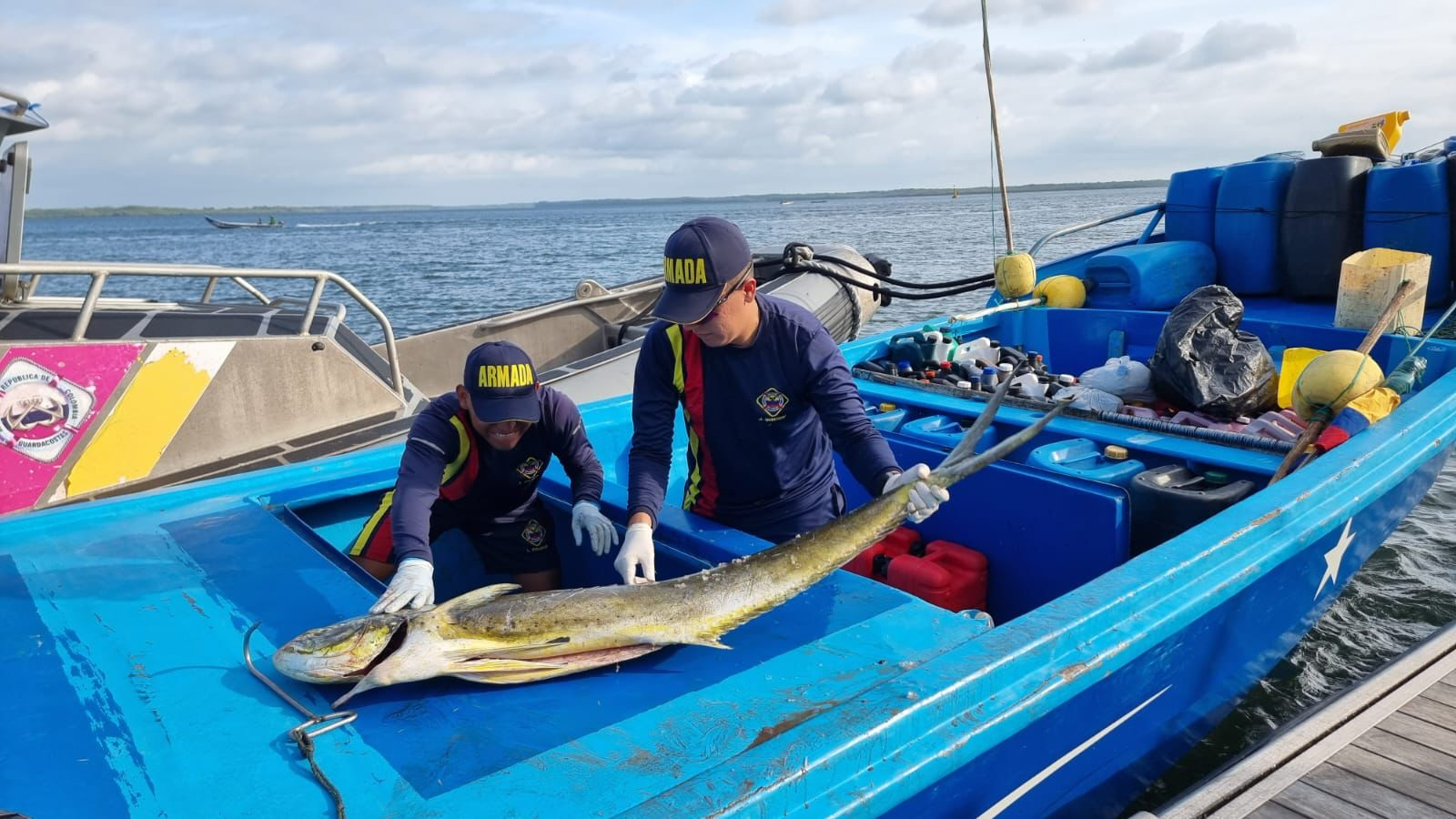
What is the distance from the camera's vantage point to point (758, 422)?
332cm

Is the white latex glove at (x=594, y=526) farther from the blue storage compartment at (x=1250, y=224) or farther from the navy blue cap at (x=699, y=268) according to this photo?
the blue storage compartment at (x=1250, y=224)

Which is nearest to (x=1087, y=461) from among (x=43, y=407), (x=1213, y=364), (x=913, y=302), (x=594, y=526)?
(x=1213, y=364)

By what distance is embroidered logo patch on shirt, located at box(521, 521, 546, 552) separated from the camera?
3826 mm

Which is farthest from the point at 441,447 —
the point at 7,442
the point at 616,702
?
the point at 7,442

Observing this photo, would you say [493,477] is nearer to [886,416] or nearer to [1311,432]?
[886,416]

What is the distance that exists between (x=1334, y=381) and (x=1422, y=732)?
4.78 ft

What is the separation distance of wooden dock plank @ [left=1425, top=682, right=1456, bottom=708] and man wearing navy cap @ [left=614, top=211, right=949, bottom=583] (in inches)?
96.4

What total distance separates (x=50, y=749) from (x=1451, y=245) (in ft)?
26.4

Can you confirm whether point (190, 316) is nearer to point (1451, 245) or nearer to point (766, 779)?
point (766, 779)

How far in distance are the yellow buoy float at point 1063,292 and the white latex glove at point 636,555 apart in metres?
4.94

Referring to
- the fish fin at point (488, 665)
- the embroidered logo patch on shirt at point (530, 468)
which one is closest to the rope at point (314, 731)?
Result: the fish fin at point (488, 665)

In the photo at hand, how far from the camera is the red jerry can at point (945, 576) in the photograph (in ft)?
12.8

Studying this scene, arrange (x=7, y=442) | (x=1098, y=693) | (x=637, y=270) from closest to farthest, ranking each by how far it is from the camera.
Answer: (x=1098, y=693)
(x=7, y=442)
(x=637, y=270)

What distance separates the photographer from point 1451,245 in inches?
253
